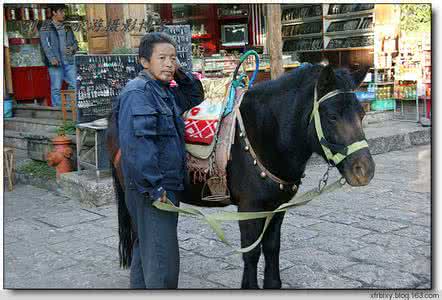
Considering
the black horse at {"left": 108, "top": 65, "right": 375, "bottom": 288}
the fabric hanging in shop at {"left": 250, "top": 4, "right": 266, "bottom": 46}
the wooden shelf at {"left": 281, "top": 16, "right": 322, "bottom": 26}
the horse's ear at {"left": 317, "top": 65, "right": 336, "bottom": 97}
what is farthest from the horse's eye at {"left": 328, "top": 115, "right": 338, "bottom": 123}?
the wooden shelf at {"left": 281, "top": 16, "right": 322, "bottom": 26}

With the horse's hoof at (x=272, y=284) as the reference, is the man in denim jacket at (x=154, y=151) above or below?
above

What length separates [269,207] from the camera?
3.34 meters

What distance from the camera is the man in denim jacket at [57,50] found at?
8.66 metres

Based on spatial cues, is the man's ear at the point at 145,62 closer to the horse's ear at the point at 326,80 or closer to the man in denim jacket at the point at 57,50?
the horse's ear at the point at 326,80

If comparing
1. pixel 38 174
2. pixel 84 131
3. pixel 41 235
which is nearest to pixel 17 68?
pixel 38 174

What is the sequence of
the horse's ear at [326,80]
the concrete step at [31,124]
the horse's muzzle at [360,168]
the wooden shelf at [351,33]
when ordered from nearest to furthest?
the horse's muzzle at [360,168], the horse's ear at [326,80], the concrete step at [31,124], the wooden shelf at [351,33]

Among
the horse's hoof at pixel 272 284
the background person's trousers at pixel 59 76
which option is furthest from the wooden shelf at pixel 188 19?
the horse's hoof at pixel 272 284

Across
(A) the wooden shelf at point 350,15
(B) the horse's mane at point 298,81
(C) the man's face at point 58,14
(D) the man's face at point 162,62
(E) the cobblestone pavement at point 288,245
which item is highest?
(A) the wooden shelf at point 350,15

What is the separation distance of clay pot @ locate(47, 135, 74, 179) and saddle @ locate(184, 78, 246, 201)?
3.79 meters

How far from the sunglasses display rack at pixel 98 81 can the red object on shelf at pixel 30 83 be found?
12.5 feet

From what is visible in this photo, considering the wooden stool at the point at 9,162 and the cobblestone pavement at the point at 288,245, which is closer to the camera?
the cobblestone pavement at the point at 288,245

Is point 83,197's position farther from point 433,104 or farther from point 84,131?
point 433,104

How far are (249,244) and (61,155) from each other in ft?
13.8

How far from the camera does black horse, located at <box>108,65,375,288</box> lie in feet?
9.43
